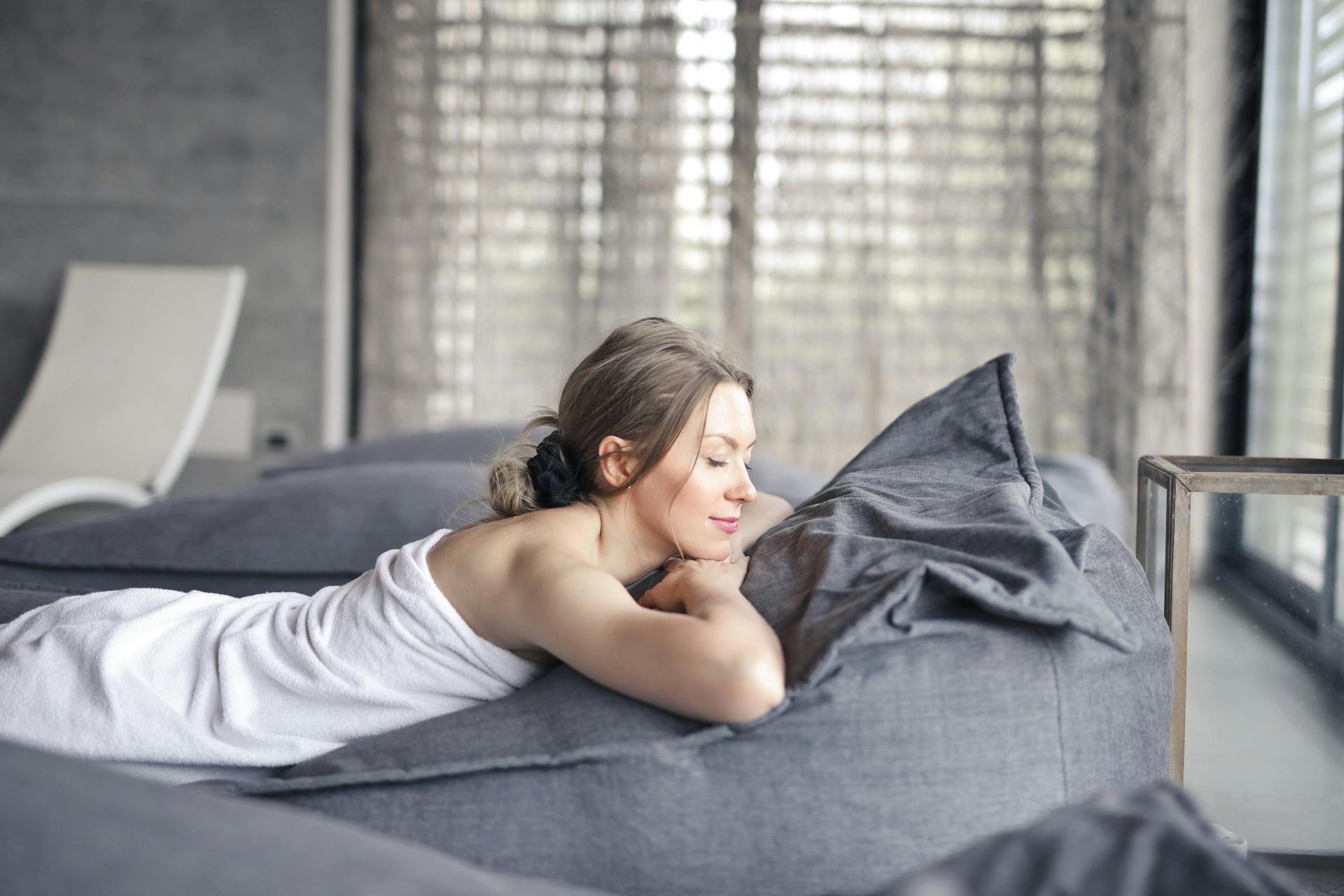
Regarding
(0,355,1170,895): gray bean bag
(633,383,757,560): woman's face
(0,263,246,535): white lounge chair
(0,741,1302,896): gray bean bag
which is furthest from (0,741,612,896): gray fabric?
(0,263,246,535): white lounge chair

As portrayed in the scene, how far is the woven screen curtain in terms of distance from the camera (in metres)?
3.46

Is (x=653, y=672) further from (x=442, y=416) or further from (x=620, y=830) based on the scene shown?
(x=442, y=416)

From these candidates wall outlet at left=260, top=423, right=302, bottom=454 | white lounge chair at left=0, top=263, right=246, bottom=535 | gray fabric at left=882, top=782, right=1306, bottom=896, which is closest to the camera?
gray fabric at left=882, top=782, right=1306, bottom=896

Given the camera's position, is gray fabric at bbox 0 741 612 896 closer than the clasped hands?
Yes

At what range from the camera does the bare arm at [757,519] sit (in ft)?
4.76

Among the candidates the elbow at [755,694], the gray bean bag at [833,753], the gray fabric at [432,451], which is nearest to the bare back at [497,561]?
the gray bean bag at [833,753]

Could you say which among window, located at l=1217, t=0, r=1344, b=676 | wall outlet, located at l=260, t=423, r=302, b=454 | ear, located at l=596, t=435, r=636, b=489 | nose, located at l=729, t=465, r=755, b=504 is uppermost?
window, located at l=1217, t=0, r=1344, b=676

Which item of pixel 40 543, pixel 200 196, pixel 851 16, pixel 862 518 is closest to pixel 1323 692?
pixel 862 518

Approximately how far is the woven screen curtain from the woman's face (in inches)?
94.2

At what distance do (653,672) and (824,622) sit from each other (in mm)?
152

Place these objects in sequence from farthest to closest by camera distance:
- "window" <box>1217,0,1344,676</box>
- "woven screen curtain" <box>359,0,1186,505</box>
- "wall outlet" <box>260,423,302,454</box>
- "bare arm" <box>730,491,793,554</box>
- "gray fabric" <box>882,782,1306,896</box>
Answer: "wall outlet" <box>260,423,302,454</box> < "woven screen curtain" <box>359,0,1186,505</box> < "window" <box>1217,0,1344,676</box> < "bare arm" <box>730,491,793,554</box> < "gray fabric" <box>882,782,1306,896</box>

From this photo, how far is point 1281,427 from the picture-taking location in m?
3.14

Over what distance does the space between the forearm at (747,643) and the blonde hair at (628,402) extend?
27 cm

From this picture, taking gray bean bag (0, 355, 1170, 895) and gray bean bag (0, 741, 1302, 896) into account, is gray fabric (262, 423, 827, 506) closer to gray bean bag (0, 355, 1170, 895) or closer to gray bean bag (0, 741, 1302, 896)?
gray bean bag (0, 355, 1170, 895)
